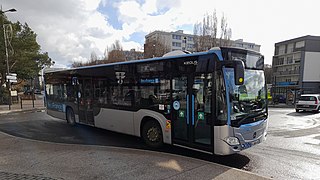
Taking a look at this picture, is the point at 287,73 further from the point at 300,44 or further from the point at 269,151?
the point at 269,151

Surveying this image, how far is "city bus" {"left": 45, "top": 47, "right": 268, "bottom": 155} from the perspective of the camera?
493 cm

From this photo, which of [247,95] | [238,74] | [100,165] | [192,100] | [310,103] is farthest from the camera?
[310,103]

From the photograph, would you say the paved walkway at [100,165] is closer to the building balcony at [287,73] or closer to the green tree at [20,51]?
the green tree at [20,51]

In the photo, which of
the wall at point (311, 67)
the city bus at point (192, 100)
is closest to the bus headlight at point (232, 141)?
the city bus at point (192, 100)

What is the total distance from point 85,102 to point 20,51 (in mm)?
21964

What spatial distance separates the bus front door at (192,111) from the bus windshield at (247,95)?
1.66ft

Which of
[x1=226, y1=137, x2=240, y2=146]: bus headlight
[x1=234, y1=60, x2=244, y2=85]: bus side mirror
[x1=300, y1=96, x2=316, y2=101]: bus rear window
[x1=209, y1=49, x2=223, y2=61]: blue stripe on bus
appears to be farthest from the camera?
[x1=300, y1=96, x2=316, y2=101]: bus rear window

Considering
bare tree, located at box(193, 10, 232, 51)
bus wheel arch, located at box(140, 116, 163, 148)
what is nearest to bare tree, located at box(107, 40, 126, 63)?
bare tree, located at box(193, 10, 232, 51)

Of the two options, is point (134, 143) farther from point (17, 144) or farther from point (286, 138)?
point (286, 138)

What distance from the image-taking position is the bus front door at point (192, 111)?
5.17 meters

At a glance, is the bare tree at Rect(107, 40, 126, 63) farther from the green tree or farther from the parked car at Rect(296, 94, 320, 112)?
the parked car at Rect(296, 94, 320, 112)

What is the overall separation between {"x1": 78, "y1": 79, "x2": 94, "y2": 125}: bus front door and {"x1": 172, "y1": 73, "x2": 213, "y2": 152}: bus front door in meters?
4.53

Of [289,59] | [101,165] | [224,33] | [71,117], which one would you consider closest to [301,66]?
[289,59]

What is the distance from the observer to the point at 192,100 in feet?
17.9
